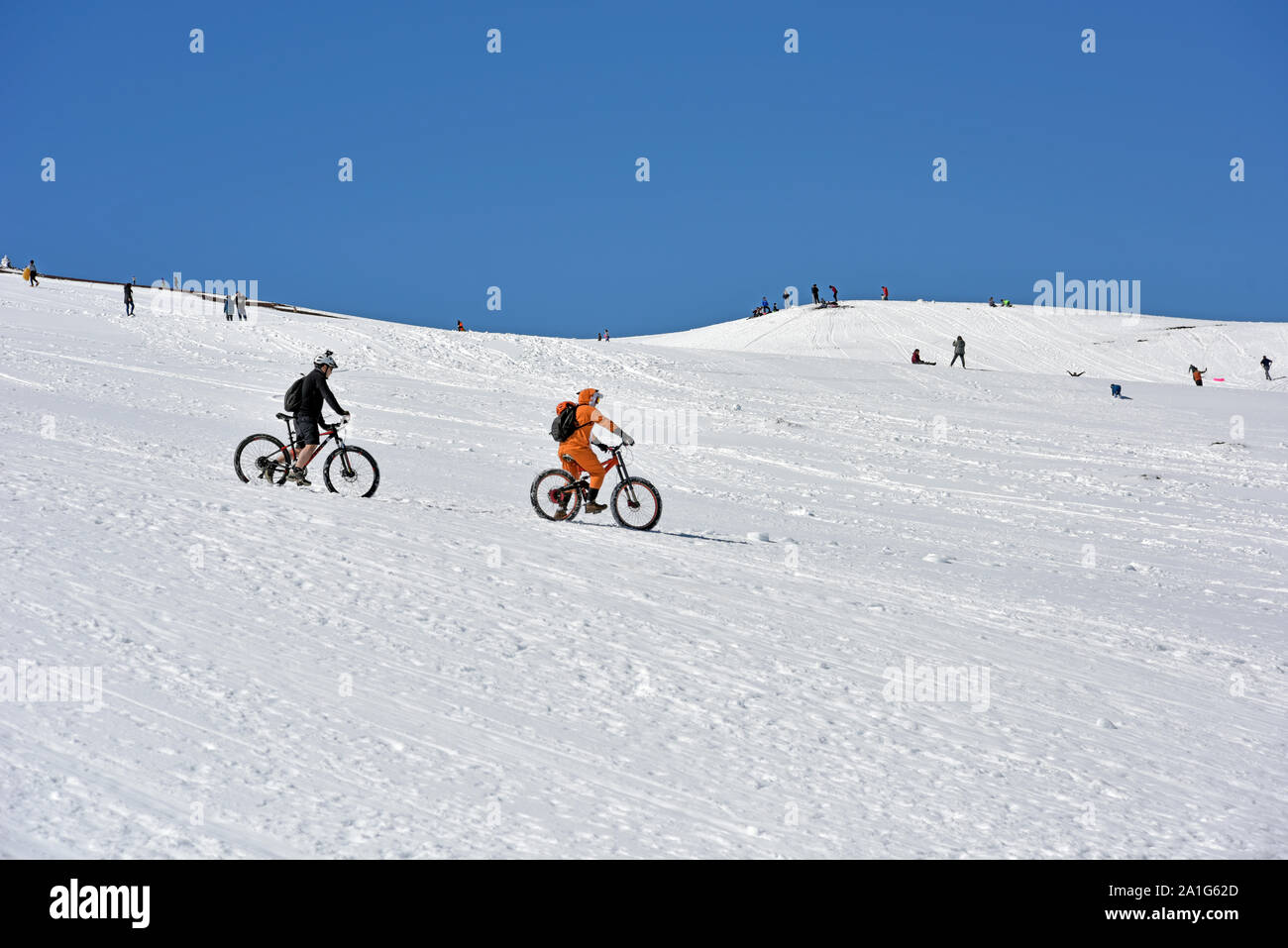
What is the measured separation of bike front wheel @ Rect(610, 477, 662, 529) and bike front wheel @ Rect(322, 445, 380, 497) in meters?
3.13

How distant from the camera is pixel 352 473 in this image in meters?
13.5

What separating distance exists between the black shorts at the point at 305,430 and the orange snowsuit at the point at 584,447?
3110 mm

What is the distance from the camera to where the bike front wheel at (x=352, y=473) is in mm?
13430

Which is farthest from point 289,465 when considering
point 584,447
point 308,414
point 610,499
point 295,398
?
point 610,499

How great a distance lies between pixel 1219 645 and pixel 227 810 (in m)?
8.82

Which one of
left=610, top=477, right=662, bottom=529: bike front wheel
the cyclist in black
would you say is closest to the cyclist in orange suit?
left=610, top=477, right=662, bottom=529: bike front wheel

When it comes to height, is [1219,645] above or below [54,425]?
below

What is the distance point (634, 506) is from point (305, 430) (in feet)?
13.6

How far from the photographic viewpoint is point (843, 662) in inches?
313

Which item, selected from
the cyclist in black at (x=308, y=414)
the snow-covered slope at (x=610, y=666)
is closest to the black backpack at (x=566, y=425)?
the snow-covered slope at (x=610, y=666)

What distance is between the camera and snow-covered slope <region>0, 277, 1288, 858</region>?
16.9ft

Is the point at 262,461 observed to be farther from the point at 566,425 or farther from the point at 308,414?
the point at 566,425
